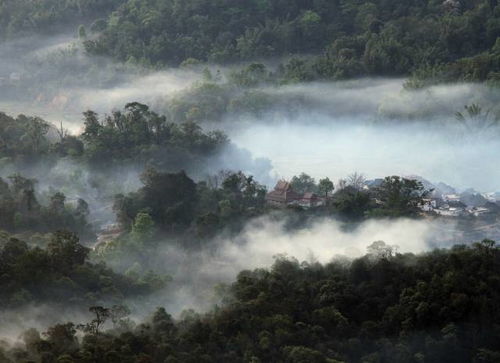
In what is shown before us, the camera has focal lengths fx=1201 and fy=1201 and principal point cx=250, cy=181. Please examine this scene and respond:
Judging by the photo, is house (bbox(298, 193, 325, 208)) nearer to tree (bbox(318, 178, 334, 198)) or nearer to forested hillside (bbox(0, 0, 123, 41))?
tree (bbox(318, 178, 334, 198))

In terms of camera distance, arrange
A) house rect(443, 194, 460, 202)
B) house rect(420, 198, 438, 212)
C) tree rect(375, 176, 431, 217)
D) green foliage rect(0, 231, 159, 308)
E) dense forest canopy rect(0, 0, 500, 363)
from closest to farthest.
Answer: dense forest canopy rect(0, 0, 500, 363)
green foliage rect(0, 231, 159, 308)
tree rect(375, 176, 431, 217)
house rect(420, 198, 438, 212)
house rect(443, 194, 460, 202)

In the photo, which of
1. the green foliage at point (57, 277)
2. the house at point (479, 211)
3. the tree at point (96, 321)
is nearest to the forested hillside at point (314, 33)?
the house at point (479, 211)

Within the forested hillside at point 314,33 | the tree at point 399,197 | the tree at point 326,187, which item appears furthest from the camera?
the forested hillside at point 314,33

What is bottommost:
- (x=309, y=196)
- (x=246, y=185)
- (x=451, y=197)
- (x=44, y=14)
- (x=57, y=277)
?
(x=57, y=277)

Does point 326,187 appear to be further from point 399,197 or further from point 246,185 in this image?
point 399,197

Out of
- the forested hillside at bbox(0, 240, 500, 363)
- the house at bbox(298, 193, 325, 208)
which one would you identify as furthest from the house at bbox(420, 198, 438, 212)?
the forested hillside at bbox(0, 240, 500, 363)

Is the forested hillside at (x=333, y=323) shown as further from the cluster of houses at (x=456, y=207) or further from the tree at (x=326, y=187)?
the tree at (x=326, y=187)

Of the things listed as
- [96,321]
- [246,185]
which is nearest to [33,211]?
[246,185]

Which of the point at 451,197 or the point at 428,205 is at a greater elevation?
the point at 451,197

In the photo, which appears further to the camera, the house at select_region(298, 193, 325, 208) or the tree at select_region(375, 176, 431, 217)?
the house at select_region(298, 193, 325, 208)
